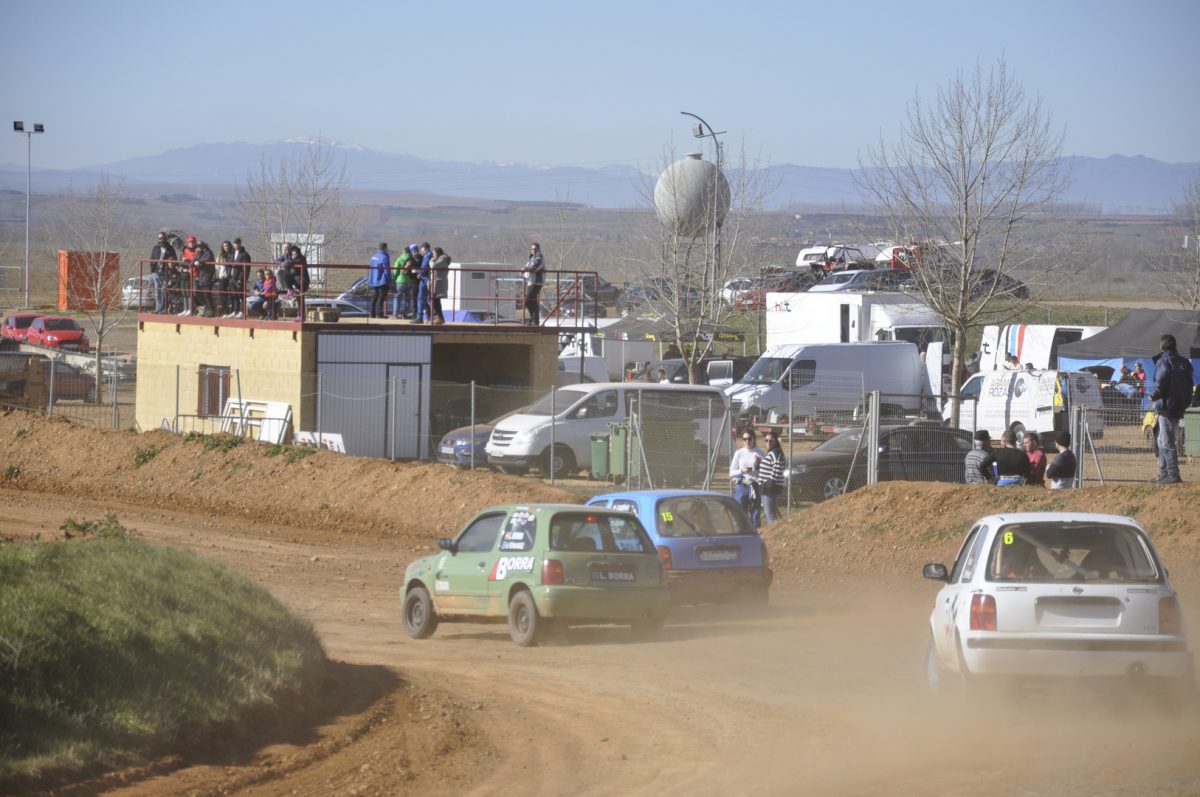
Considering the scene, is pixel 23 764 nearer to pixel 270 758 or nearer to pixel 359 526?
pixel 270 758

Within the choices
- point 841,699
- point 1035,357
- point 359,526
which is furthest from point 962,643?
point 1035,357

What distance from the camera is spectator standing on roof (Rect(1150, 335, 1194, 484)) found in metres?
19.8

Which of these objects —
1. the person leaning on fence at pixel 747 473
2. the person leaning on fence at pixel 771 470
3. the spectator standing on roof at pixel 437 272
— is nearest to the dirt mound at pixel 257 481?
the person leaning on fence at pixel 747 473

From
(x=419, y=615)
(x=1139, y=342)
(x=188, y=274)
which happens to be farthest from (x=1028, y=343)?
(x=419, y=615)

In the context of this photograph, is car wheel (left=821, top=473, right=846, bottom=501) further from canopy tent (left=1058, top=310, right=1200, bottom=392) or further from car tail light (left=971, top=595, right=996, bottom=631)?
canopy tent (left=1058, top=310, right=1200, bottom=392)

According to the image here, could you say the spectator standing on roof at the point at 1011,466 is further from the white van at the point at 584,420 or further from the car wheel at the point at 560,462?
the car wheel at the point at 560,462

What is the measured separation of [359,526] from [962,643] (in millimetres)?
16418

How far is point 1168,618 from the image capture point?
31.5 feet

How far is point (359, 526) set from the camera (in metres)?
24.8

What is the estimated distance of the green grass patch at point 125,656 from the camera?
27.3 feet

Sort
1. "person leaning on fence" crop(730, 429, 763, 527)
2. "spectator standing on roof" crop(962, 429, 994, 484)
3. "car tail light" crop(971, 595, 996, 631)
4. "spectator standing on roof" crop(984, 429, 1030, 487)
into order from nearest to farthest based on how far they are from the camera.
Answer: "car tail light" crop(971, 595, 996, 631), "spectator standing on roof" crop(984, 429, 1030, 487), "spectator standing on roof" crop(962, 429, 994, 484), "person leaning on fence" crop(730, 429, 763, 527)

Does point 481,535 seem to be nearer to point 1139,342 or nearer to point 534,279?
point 534,279

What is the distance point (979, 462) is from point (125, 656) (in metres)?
15.0

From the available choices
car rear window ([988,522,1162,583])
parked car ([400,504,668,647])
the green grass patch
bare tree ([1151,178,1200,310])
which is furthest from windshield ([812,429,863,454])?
bare tree ([1151,178,1200,310])
